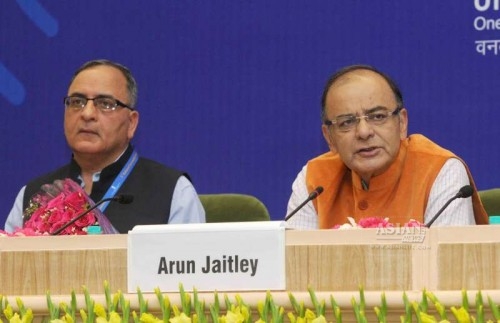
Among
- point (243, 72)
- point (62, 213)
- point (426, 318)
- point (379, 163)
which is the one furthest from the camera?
point (243, 72)

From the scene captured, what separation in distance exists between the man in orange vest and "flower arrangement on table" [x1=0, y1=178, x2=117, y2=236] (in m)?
0.54

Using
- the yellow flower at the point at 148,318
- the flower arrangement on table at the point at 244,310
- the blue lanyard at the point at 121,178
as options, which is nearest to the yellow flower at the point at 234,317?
the flower arrangement on table at the point at 244,310

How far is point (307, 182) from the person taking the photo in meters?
2.59

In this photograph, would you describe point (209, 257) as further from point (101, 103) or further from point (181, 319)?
point (101, 103)

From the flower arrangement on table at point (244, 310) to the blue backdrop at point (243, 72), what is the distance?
182 centimetres

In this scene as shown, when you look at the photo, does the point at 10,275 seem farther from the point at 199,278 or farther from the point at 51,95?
the point at 51,95

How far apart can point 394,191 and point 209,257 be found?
111 cm

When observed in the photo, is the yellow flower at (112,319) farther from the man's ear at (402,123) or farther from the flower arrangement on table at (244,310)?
the man's ear at (402,123)

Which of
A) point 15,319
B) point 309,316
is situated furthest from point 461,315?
point 15,319

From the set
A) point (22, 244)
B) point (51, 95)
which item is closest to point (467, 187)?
point (22, 244)

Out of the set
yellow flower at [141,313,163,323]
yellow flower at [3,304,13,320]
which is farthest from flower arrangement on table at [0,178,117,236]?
yellow flower at [141,313,163,323]

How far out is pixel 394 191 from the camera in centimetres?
247

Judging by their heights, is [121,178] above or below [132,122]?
below

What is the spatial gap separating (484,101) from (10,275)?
6.48 feet
